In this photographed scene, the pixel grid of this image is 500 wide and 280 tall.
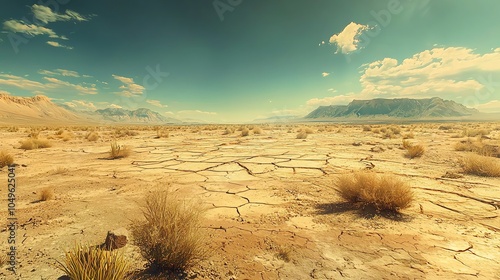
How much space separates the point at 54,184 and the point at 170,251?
4714 mm

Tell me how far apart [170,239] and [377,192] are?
9.72ft

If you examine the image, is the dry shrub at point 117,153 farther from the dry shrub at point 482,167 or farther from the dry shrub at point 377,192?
the dry shrub at point 482,167

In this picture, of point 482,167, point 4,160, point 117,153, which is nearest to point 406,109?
point 482,167

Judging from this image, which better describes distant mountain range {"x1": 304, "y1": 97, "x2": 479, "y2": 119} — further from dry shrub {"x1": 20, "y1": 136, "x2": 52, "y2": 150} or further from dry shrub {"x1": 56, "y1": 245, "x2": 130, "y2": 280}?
dry shrub {"x1": 56, "y1": 245, "x2": 130, "y2": 280}

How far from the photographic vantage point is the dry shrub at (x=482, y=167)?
5582mm

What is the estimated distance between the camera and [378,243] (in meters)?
2.72

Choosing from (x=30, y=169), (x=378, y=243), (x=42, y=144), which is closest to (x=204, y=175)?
(x=378, y=243)

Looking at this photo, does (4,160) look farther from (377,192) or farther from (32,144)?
(377,192)

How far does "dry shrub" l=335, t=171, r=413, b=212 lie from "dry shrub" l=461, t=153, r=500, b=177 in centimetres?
361

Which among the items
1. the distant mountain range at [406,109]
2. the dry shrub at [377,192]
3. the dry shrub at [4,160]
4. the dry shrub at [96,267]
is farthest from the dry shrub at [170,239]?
the distant mountain range at [406,109]

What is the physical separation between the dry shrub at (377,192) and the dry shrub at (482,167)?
3611mm

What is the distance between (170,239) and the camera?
7.09ft

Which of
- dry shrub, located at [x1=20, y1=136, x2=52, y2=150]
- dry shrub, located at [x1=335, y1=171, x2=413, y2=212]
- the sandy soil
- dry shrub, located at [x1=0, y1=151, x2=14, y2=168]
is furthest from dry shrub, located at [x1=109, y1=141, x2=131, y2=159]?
dry shrub, located at [x1=335, y1=171, x2=413, y2=212]

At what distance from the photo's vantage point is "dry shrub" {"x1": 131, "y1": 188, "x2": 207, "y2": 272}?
7.09ft
